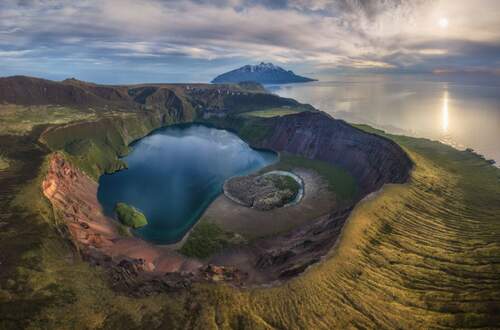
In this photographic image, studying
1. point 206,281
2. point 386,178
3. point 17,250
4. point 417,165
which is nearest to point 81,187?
point 17,250

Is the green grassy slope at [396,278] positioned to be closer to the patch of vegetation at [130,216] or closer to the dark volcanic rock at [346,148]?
the dark volcanic rock at [346,148]

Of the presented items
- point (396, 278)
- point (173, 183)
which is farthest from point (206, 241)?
point (173, 183)

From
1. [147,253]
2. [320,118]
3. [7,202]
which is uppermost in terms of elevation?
[320,118]

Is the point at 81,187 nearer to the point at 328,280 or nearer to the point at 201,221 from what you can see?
the point at 201,221

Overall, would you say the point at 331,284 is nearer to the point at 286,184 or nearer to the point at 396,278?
the point at 396,278

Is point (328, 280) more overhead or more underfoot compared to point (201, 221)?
more overhead
